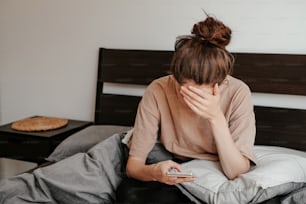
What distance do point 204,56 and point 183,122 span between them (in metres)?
0.28

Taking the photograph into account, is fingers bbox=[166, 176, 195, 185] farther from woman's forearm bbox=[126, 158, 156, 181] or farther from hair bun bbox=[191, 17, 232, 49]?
hair bun bbox=[191, 17, 232, 49]

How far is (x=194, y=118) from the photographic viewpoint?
48.2 inches

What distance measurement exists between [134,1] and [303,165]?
1.19m

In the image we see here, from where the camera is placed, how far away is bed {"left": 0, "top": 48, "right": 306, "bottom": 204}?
1036mm

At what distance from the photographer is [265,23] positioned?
165 centimetres

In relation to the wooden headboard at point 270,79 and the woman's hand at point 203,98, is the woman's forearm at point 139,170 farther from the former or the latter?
the wooden headboard at point 270,79

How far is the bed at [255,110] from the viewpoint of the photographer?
3.40 ft

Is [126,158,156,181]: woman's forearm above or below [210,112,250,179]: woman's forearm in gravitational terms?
below

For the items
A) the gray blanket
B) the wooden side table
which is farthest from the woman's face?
the wooden side table

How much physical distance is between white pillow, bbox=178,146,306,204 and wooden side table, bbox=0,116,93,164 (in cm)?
81

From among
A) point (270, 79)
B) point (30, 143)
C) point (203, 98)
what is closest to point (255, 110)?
point (270, 79)

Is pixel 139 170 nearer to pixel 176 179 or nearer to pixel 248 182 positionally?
pixel 176 179

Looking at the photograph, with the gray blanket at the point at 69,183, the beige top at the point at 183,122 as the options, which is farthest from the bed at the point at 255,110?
the gray blanket at the point at 69,183

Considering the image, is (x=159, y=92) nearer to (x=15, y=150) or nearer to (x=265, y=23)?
(x=265, y=23)
